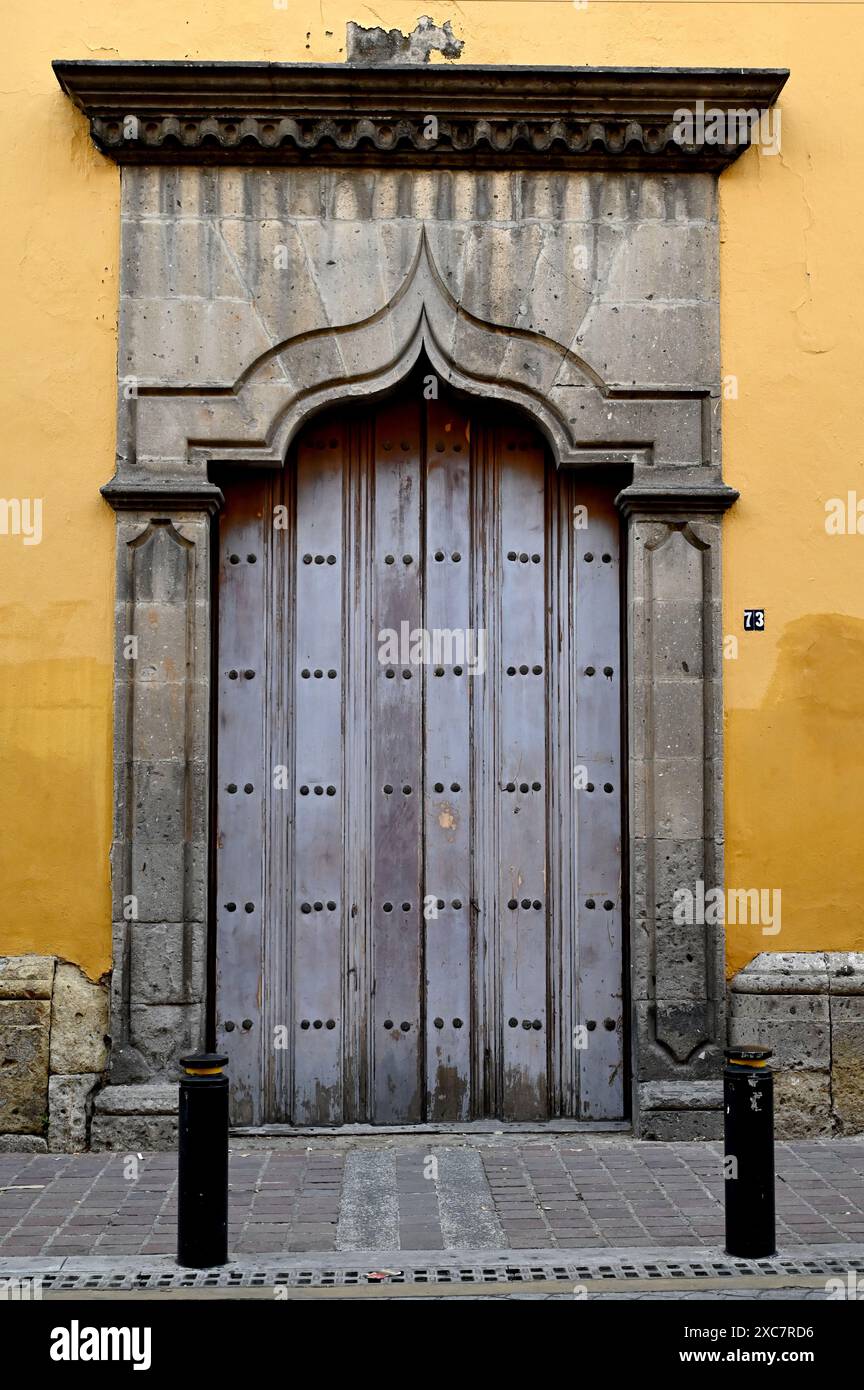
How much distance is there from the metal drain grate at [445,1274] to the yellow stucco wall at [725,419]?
2199mm

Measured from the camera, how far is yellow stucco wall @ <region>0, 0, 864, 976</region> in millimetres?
6738

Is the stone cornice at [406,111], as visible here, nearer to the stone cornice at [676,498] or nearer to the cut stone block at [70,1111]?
the stone cornice at [676,498]

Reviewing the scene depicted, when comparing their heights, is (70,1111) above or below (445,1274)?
above

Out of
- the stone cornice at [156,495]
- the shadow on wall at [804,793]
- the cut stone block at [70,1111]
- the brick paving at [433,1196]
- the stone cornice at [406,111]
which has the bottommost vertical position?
the brick paving at [433,1196]

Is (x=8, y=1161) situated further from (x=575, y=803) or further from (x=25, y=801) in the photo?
(x=575, y=803)

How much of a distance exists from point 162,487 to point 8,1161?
10.2 ft

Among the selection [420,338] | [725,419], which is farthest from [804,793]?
[420,338]

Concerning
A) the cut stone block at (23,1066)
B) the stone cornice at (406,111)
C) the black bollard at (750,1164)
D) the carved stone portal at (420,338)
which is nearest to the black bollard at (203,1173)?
the black bollard at (750,1164)

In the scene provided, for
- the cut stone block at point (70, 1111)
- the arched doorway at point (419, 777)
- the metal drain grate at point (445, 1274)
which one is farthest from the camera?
the arched doorway at point (419, 777)

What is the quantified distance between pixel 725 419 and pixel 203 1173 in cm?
424

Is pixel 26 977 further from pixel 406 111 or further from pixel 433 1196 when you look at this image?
pixel 406 111

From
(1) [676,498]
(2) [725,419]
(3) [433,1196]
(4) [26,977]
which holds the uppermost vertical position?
(2) [725,419]

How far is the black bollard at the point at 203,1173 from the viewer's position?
4699mm

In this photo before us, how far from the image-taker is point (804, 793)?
22.5 ft
